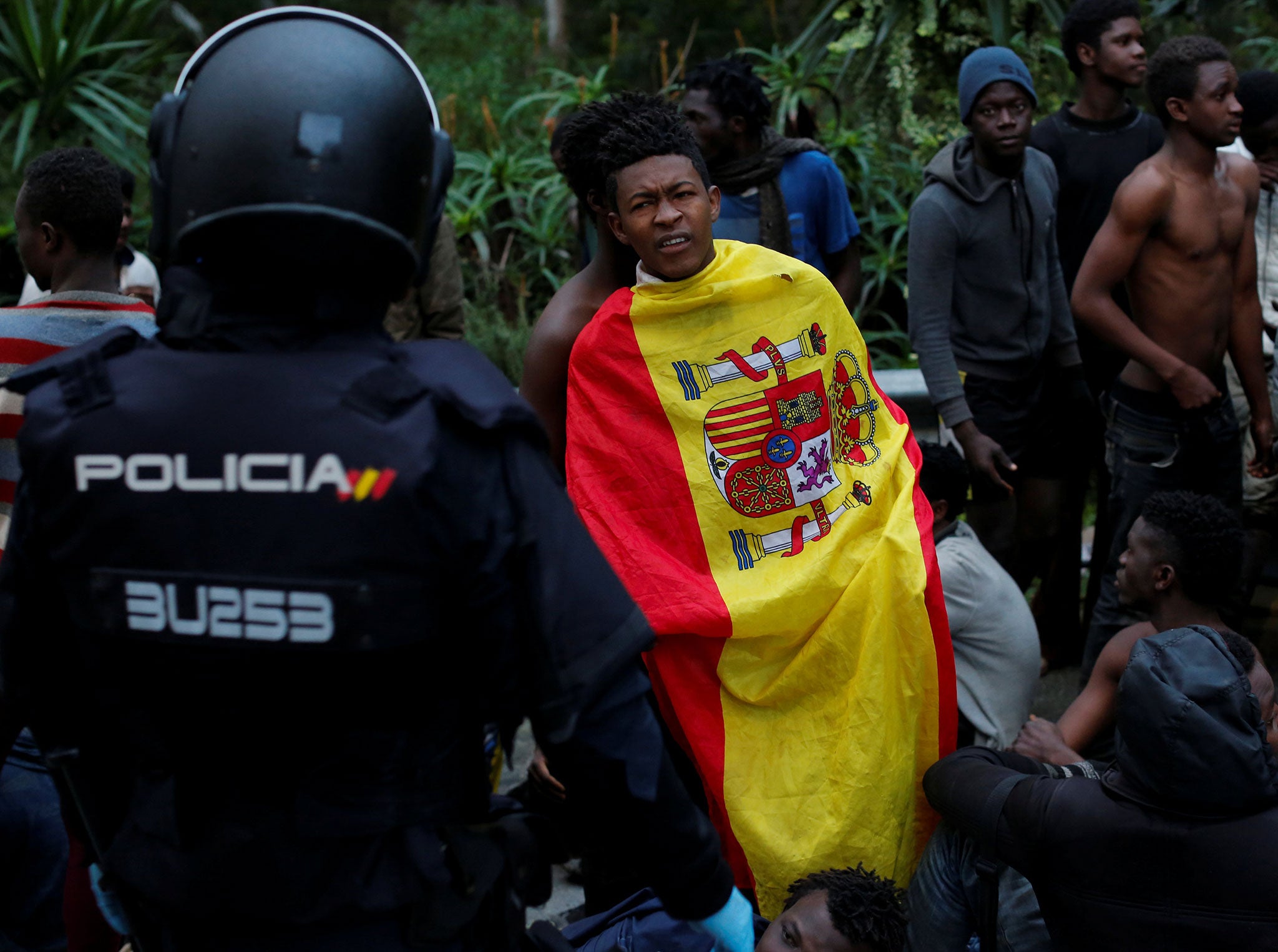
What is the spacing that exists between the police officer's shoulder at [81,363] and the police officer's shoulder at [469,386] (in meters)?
0.37

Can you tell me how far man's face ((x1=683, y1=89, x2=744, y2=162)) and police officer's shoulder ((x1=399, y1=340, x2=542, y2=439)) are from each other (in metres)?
3.01

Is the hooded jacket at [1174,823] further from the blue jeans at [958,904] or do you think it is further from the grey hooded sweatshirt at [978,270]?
the grey hooded sweatshirt at [978,270]

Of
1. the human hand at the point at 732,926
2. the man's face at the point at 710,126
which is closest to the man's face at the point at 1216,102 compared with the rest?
the man's face at the point at 710,126

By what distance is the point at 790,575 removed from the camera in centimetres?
316

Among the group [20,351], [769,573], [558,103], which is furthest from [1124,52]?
[558,103]

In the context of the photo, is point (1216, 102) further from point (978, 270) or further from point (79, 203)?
point (79, 203)

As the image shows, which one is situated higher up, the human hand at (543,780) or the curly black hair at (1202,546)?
the curly black hair at (1202,546)

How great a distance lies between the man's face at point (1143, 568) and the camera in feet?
10.8

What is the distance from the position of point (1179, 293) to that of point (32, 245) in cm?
329

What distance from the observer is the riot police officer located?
5.44ft

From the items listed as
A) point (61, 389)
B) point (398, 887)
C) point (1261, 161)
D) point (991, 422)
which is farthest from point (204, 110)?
point (1261, 161)

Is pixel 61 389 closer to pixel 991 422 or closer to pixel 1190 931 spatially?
pixel 1190 931

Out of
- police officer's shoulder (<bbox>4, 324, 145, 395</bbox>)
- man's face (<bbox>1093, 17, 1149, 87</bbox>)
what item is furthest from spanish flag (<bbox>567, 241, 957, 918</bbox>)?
man's face (<bbox>1093, 17, 1149, 87</bbox>)

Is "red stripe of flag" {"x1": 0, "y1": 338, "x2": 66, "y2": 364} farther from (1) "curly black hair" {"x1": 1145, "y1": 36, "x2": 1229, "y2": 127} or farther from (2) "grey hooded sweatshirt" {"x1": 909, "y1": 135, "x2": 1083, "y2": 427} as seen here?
(1) "curly black hair" {"x1": 1145, "y1": 36, "x2": 1229, "y2": 127}
